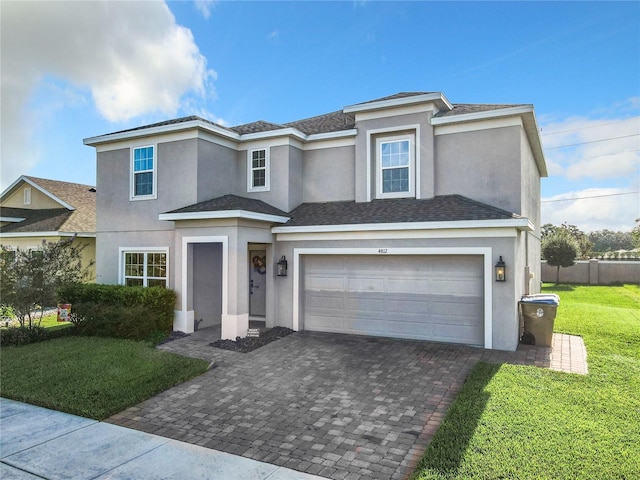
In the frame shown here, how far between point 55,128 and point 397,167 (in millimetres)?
11283

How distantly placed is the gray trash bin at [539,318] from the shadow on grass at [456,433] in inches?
133

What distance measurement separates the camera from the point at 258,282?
13.1 meters

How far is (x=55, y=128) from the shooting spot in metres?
13.3

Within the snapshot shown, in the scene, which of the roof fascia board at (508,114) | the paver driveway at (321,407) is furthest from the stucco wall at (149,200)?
the roof fascia board at (508,114)

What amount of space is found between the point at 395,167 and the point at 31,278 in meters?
10.5

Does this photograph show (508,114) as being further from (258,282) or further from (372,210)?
(258,282)

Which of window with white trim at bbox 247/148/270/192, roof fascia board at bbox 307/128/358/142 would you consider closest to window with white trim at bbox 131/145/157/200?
window with white trim at bbox 247/148/270/192

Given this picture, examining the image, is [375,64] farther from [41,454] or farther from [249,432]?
[41,454]

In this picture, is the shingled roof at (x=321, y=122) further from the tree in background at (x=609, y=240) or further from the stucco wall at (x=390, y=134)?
the tree in background at (x=609, y=240)

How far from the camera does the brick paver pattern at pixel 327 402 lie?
493cm

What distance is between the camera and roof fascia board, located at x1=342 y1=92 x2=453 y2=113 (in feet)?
36.7

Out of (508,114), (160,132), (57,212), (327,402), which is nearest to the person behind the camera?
(327,402)

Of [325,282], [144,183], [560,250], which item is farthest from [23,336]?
[560,250]

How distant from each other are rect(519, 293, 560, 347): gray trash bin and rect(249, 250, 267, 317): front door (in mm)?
7405
